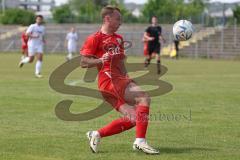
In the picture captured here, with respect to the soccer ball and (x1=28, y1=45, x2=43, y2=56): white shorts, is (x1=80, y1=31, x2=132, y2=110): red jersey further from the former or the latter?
(x1=28, y1=45, x2=43, y2=56): white shorts

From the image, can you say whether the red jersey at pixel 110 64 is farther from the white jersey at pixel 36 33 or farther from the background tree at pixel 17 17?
the background tree at pixel 17 17

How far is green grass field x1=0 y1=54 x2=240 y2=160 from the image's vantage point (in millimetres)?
8717

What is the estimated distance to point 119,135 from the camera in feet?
34.1

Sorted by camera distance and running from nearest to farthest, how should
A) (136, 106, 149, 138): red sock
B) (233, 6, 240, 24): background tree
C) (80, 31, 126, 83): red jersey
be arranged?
(136, 106, 149, 138): red sock, (80, 31, 126, 83): red jersey, (233, 6, 240, 24): background tree

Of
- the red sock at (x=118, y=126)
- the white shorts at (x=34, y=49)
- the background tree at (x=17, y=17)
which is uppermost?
the red sock at (x=118, y=126)

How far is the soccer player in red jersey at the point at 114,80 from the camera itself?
28.8 feet

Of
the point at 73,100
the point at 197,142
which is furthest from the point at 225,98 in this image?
the point at 197,142

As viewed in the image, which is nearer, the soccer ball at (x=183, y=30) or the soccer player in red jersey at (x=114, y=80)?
the soccer player in red jersey at (x=114, y=80)

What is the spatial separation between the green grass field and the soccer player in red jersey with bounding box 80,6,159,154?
11.4 inches

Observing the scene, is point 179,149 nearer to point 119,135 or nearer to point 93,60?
point 119,135

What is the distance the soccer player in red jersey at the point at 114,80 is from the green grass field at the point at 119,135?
0.29 metres

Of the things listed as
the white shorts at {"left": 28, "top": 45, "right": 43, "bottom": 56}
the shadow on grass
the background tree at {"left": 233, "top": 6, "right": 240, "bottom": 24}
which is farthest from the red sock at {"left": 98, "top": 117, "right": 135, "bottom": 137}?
the background tree at {"left": 233, "top": 6, "right": 240, "bottom": 24}

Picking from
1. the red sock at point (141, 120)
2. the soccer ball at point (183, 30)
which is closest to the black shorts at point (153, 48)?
the soccer ball at point (183, 30)

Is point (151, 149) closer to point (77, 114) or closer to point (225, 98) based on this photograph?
point (77, 114)
